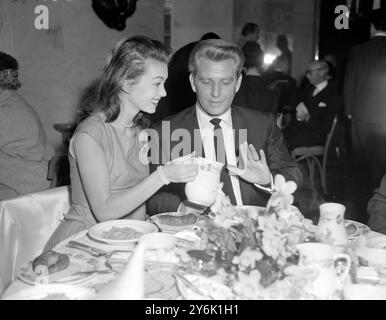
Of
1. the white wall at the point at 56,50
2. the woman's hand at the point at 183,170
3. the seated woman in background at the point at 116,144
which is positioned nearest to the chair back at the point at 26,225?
the seated woman in background at the point at 116,144

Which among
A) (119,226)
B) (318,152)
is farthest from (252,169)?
(318,152)

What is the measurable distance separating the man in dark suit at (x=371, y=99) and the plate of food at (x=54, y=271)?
343 cm

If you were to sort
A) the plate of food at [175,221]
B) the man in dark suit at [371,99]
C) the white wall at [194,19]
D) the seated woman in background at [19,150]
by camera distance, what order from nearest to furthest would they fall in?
the plate of food at [175,221]
the seated woman in background at [19,150]
the man in dark suit at [371,99]
the white wall at [194,19]

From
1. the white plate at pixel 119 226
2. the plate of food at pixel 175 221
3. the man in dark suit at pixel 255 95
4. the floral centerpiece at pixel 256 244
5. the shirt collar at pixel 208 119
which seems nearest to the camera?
the floral centerpiece at pixel 256 244

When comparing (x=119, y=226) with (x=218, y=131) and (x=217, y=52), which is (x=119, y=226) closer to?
(x=218, y=131)

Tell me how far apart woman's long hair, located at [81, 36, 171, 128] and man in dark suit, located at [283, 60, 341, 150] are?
3545mm

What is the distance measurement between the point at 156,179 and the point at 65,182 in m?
1.95

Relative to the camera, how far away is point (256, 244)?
1265mm

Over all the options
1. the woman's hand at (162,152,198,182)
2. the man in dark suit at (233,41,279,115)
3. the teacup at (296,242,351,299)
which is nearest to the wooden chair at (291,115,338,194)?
the man in dark suit at (233,41,279,115)

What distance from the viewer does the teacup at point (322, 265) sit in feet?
4.14

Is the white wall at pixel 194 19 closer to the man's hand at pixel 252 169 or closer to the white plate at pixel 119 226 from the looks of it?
the man's hand at pixel 252 169

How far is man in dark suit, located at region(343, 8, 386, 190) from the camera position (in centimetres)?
435

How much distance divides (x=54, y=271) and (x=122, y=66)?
3.51 ft

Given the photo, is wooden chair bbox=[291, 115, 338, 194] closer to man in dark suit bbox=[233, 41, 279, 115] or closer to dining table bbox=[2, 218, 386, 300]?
man in dark suit bbox=[233, 41, 279, 115]
